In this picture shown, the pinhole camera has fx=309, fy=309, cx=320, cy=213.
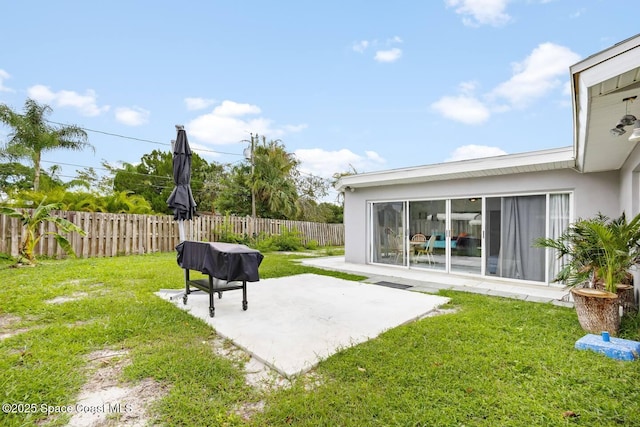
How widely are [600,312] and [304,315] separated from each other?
11.7 ft

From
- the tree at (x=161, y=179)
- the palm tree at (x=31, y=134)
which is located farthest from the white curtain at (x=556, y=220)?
the tree at (x=161, y=179)

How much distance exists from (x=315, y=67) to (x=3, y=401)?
1302 centimetres

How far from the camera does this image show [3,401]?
2.18 meters

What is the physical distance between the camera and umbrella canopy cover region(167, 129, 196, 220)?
531 cm

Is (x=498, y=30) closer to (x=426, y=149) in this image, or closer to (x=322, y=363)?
(x=426, y=149)

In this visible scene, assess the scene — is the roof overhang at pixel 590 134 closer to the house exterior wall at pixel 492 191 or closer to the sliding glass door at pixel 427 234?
the house exterior wall at pixel 492 191

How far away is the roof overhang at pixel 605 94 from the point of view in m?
2.22

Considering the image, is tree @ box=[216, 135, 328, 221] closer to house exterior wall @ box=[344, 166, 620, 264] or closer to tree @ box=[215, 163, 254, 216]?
tree @ box=[215, 163, 254, 216]

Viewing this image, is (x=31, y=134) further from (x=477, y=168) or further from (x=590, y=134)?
(x=590, y=134)

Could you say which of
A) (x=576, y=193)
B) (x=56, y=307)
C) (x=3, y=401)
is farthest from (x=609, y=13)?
(x=56, y=307)

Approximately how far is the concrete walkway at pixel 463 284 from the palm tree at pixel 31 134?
14.0 metres

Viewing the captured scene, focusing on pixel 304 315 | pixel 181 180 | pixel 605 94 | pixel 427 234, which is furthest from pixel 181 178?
pixel 427 234

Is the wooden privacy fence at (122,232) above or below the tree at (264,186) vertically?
below

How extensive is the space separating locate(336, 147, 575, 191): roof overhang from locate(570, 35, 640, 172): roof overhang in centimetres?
142
